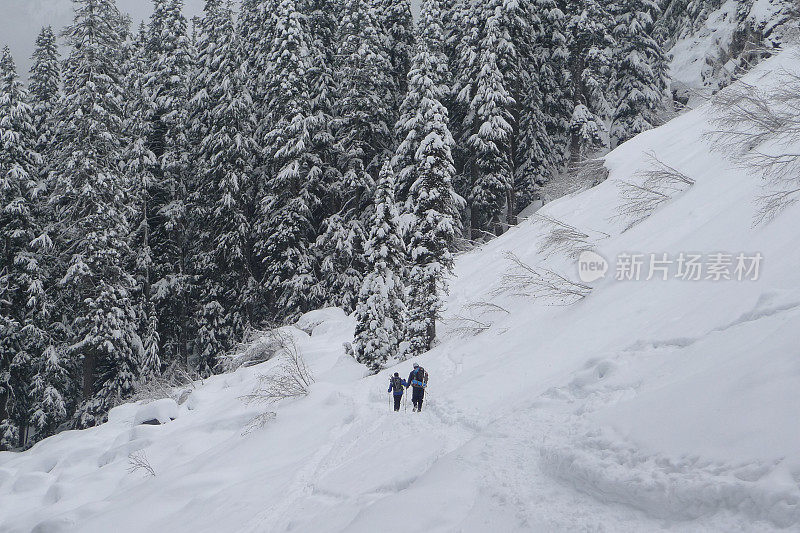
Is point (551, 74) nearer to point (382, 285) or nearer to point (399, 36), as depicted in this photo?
point (399, 36)

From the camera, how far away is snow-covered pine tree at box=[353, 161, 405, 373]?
17047mm

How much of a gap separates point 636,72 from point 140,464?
96.3 feet

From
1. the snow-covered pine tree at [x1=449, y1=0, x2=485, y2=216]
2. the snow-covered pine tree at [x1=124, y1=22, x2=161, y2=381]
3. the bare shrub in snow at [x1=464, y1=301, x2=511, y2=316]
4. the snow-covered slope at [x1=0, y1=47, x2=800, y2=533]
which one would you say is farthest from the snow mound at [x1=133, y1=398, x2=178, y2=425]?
the snow-covered pine tree at [x1=449, y1=0, x2=485, y2=216]

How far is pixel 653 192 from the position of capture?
1387 cm

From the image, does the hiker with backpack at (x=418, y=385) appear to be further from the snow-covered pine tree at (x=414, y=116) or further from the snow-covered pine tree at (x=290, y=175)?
Answer: the snow-covered pine tree at (x=290, y=175)

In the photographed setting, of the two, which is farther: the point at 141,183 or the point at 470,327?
the point at 141,183

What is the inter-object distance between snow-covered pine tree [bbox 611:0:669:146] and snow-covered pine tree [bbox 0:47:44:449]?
93.2 ft

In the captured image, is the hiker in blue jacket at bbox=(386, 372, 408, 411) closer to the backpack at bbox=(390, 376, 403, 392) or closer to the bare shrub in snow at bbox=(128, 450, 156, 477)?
the backpack at bbox=(390, 376, 403, 392)

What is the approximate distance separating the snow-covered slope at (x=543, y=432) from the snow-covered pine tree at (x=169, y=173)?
12.2 m

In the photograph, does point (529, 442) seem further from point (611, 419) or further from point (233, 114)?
point (233, 114)

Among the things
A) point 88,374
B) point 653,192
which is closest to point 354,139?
point 88,374

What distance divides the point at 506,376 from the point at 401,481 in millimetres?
3404

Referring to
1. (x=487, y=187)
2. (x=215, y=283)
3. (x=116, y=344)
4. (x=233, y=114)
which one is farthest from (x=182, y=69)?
(x=487, y=187)

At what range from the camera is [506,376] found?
10188 millimetres
